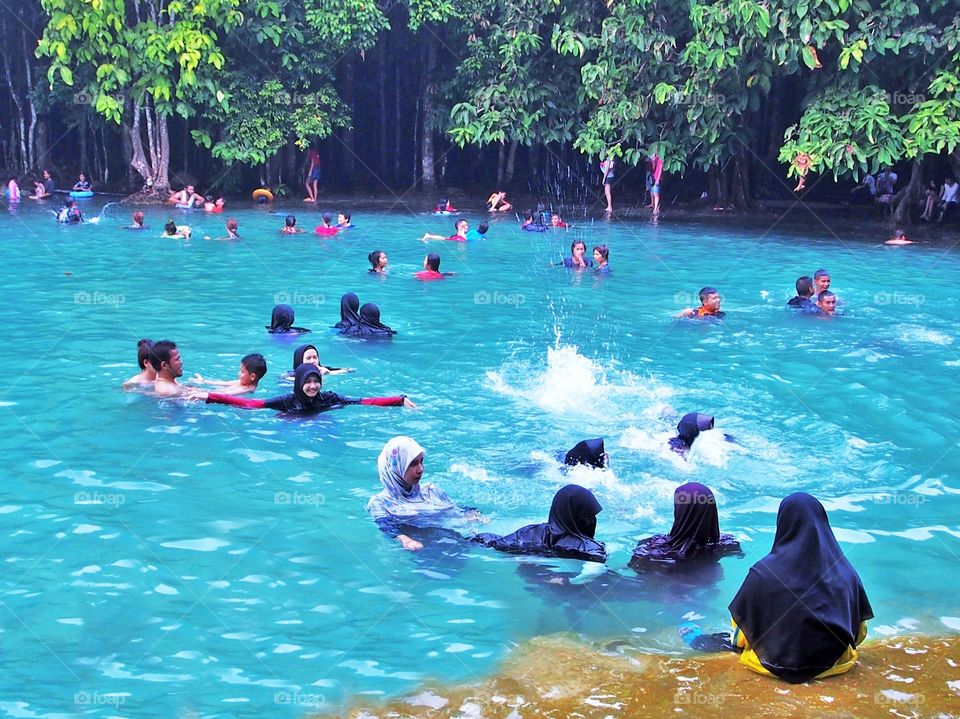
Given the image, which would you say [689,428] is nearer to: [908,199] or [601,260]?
[601,260]

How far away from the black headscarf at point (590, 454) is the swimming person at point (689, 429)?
867 millimetres

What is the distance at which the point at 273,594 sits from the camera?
728 cm

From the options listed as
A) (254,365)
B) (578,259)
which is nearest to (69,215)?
(578,259)

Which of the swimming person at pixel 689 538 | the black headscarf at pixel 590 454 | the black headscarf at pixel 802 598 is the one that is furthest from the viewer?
the black headscarf at pixel 590 454

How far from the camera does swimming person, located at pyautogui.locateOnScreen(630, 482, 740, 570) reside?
735 centimetres

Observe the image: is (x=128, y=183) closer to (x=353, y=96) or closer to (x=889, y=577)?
(x=353, y=96)

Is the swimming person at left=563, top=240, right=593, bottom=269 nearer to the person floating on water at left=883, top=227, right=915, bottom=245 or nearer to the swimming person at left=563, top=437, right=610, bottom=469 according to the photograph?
the person floating on water at left=883, top=227, right=915, bottom=245

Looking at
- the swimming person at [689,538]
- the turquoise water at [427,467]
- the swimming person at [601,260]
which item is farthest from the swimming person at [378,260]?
the swimming person at [689,538]

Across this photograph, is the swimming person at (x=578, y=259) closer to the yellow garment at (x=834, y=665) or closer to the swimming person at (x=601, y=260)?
the swimming person at (x=601, y=260)

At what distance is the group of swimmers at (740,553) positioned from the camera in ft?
19.3

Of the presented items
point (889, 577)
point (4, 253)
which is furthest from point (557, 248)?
point (889, 577)

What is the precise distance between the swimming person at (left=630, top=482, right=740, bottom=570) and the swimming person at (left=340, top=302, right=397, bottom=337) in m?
7.59

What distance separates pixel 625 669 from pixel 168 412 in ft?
21.3

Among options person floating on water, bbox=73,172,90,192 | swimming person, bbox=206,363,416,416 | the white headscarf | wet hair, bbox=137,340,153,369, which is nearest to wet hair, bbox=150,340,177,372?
wet hair, bbox=137,340,153,369
